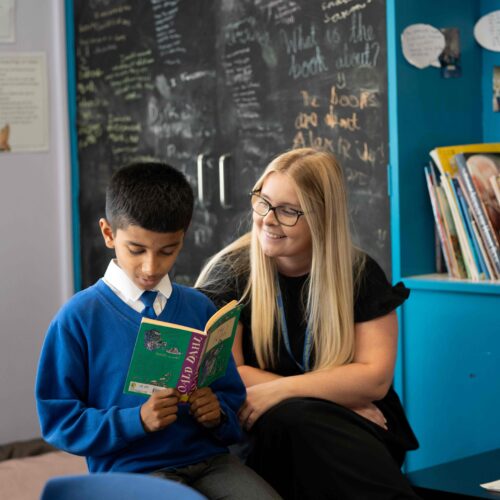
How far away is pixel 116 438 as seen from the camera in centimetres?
171

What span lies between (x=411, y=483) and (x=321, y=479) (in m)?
0.21

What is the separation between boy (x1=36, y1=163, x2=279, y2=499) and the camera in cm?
173

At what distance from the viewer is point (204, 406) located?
69.9 inches

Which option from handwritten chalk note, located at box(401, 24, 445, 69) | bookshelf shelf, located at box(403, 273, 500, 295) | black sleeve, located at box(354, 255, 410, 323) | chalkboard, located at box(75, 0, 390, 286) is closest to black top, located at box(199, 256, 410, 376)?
black sleeve, located at box(354, 255, 410, 323)

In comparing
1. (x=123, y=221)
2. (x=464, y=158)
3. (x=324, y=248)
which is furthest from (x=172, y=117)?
(x=123, y=221)

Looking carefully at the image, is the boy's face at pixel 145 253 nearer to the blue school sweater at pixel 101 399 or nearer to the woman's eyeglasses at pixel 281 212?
the blue school sweater at pixel 101 399

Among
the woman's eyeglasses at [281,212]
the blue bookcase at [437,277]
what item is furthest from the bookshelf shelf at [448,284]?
the woman's eyeglasses at [281,212]

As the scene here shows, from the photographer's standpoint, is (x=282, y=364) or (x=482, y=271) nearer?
(x=282, y=364)

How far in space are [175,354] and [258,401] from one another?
45 cm

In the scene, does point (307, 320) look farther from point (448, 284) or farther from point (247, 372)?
point (448, 284)

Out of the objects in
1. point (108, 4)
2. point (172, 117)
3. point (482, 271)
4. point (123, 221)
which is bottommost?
point (482, 271)

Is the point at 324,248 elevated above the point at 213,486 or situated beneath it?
elevated above

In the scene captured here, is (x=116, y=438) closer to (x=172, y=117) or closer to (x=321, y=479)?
(x=321, y=479)

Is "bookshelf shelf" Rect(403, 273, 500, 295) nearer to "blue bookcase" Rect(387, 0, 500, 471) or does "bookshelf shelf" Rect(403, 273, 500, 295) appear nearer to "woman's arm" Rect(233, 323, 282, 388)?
"blue bookcase" Rect(387, 0, 500, 471)
